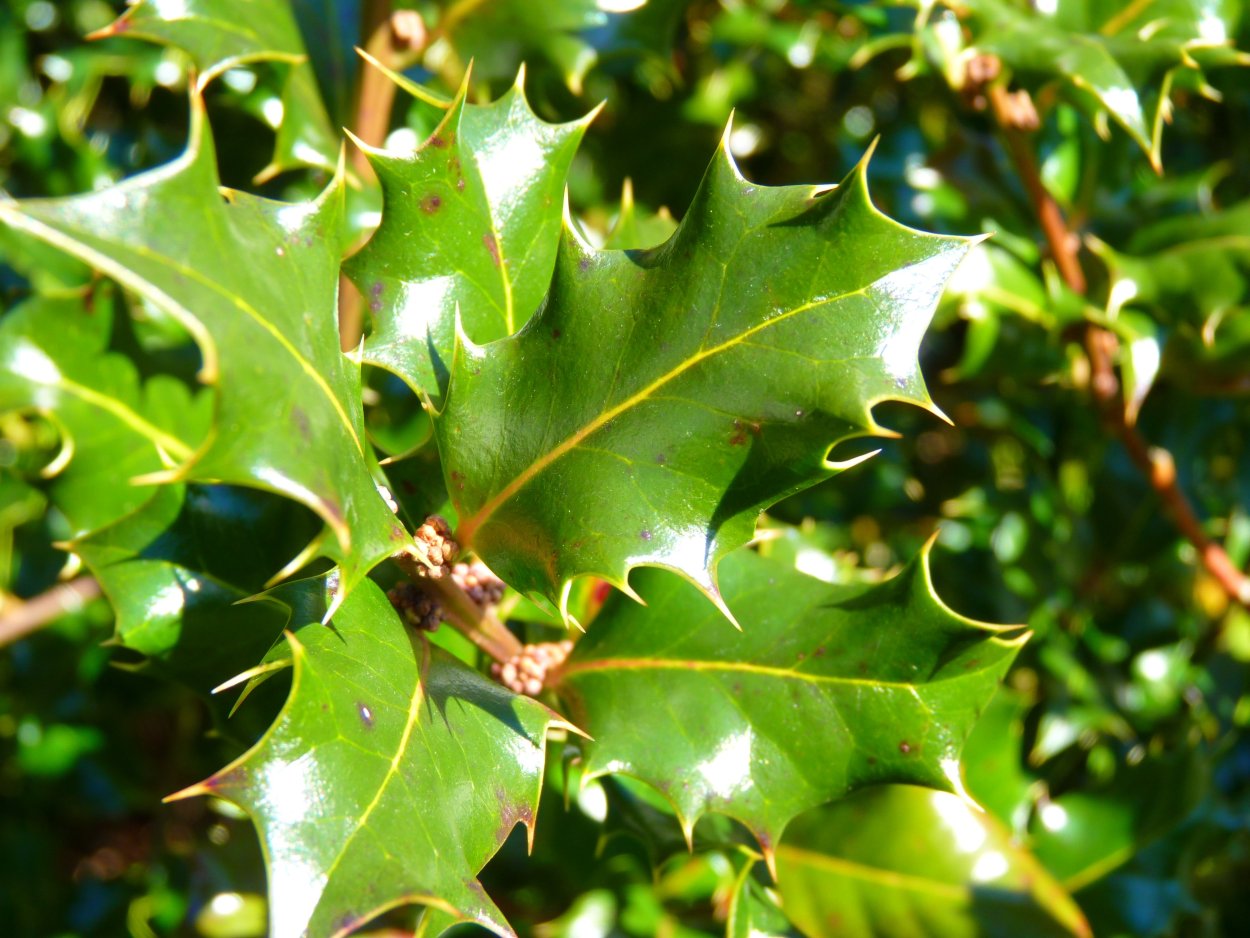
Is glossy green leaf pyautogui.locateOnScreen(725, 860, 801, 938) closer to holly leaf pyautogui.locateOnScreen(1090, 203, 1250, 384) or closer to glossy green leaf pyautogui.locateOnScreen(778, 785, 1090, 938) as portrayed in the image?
glossy green leaf pyautogui.locateOnScreen(778, 785, 1090, 938)

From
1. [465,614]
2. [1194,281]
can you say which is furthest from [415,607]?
[1194,281]

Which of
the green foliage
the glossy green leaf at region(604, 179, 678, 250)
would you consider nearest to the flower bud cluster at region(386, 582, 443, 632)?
the green foliage

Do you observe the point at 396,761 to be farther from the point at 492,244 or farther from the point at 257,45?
the point at 257,45

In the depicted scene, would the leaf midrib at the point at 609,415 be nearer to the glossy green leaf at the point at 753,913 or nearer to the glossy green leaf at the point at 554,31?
the glossy green leaf at the point at 753,913

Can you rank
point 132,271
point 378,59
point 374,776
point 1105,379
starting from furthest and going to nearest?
1. point 1105,379
2. point 378,59
3. point 374,776
4. point 132,271

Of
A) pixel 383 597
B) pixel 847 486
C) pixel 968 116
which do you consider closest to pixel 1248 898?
pixel 847 486

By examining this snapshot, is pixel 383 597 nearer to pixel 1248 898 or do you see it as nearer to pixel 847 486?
pixel 847 486
